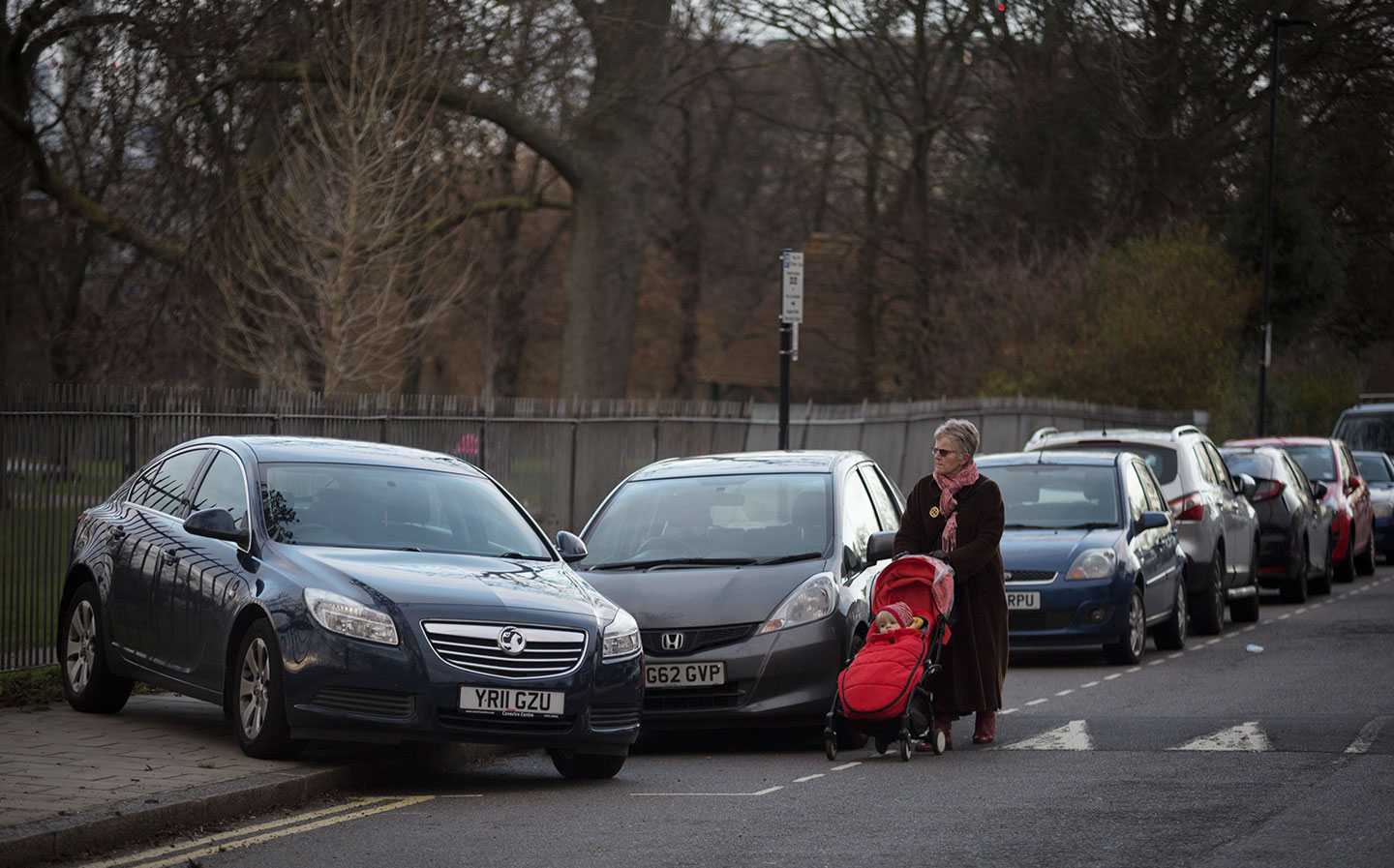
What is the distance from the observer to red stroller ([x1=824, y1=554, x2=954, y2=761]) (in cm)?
968

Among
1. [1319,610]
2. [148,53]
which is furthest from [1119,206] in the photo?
[148,53]

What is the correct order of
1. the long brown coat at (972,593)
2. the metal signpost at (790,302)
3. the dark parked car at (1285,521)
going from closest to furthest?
the long brown coat at (972,593), the metal signpost at (790,302), the dark parked car at (1285,521)

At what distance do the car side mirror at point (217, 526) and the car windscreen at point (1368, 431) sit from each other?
26.3m

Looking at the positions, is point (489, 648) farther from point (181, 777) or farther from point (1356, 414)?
point (1356, 414)

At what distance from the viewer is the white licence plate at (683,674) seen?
10211 mm

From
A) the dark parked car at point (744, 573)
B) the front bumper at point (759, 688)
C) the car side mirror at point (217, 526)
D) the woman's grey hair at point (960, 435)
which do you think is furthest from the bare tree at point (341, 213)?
the woman's grey hair at point (960, 435)

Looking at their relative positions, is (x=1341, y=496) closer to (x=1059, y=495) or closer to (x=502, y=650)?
(x=1059, y=495)

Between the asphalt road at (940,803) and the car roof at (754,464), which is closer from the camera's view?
the asphalt road at (940,803)

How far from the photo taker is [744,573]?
35.2 feet

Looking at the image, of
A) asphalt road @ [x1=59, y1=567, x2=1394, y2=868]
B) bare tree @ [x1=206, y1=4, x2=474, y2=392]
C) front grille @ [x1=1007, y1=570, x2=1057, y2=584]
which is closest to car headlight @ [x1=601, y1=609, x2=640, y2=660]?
asphalt road @ [x1=59, y1=567, x2=1394, y2=868]

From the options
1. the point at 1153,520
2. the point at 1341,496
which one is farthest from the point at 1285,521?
the point at 1153,520

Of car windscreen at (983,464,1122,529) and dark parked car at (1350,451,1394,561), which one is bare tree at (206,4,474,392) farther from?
dark parked car at (1350,451,1394,561)

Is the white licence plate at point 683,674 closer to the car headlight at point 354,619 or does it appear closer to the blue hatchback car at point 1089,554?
the car headlight at point 354,619

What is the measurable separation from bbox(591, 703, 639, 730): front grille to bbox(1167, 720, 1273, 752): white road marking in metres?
2.97
